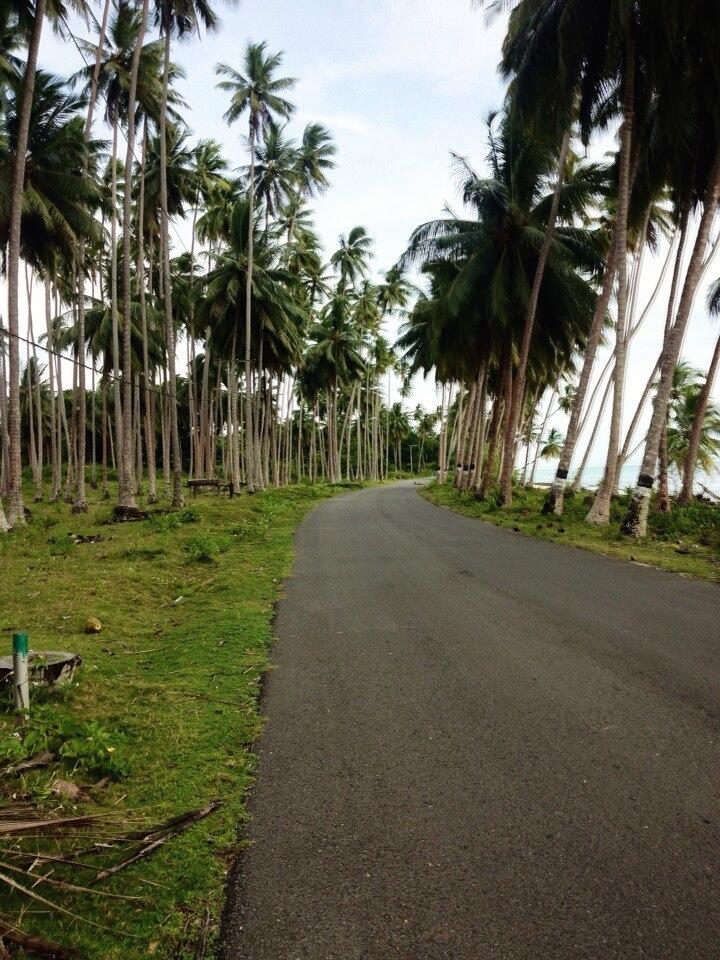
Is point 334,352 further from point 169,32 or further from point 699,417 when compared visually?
point 699,417

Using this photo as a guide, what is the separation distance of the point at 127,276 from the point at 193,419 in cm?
1738

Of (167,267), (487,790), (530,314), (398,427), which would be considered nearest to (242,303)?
(167,267)

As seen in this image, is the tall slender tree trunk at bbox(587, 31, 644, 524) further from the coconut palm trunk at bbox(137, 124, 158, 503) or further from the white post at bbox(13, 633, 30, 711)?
the coconut palm trunk at bbox(137, 124, 158, 503)

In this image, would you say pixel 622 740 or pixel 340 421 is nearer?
pixel 622 740

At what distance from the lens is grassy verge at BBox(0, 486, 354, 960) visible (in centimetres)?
211

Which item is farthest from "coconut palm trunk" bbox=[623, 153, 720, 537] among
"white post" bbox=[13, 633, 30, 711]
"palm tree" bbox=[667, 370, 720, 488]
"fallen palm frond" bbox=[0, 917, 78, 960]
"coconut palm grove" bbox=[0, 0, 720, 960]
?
"palm tree" bbox=[667, 370, 720, 488]

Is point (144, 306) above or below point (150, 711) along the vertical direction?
above

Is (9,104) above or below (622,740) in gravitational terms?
above

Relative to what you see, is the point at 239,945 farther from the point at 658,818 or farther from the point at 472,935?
the point at 658,818

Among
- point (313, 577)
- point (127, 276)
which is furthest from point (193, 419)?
point (313, 577)

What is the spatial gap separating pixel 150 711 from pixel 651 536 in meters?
11.4

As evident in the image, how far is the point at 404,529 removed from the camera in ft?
45.7

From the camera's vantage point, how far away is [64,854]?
238 cm

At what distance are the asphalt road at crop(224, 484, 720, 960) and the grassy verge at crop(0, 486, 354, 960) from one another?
0.67 ft
